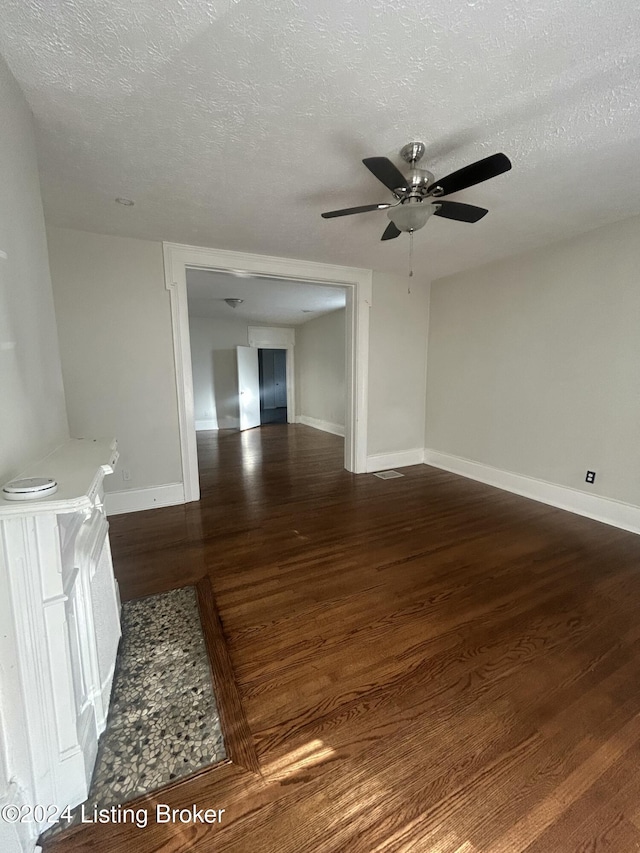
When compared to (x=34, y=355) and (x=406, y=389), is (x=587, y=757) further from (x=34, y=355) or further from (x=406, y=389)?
(x=406, y=389)

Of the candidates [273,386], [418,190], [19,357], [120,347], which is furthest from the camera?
[273,386]

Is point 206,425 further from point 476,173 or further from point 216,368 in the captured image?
point 476,173

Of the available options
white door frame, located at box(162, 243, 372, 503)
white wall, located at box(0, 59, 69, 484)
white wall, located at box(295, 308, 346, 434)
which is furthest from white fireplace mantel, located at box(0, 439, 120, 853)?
white wall, located at box(295, 308, 346, 434)

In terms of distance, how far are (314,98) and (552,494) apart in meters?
3.55

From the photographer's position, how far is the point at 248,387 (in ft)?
24.2

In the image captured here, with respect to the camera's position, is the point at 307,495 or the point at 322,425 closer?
the point at 307,495

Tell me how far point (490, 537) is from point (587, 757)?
A: 1594mm

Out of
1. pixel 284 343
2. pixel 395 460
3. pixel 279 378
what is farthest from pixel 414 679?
pixel 279 378

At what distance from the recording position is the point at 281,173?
1975mm

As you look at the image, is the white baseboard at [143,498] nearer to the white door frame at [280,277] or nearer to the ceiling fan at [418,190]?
the white door frame at [280,277]

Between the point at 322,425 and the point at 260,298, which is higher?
the point at 260,298

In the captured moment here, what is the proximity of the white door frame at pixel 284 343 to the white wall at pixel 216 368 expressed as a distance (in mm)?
247

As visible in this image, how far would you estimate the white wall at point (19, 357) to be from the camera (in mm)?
891

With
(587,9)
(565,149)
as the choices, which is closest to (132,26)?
(587,9)
